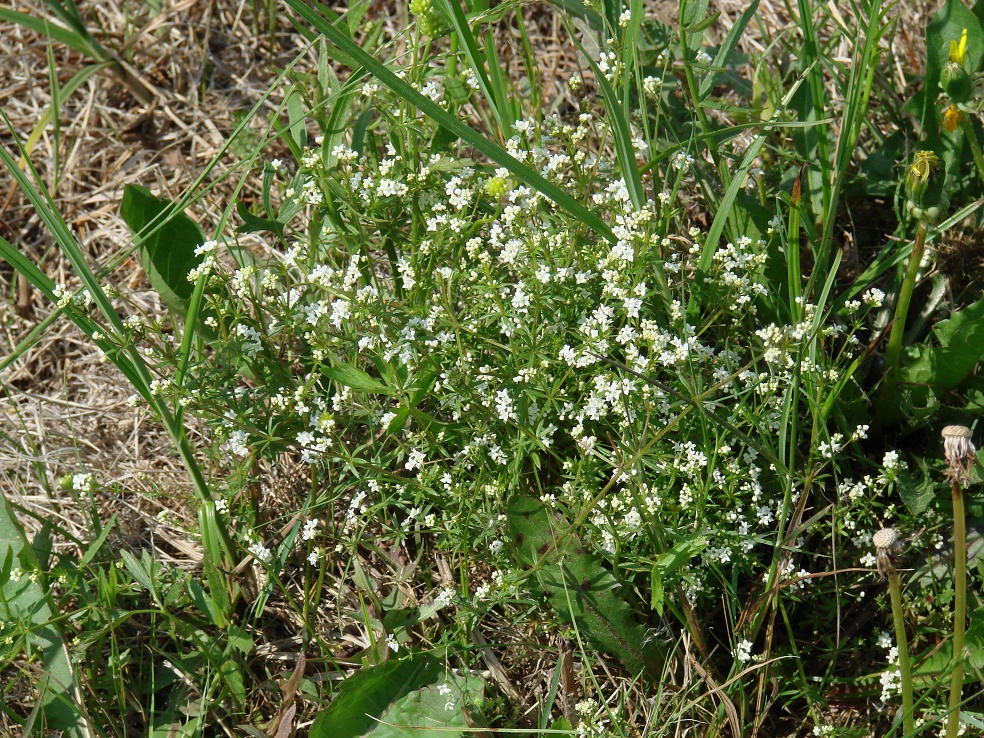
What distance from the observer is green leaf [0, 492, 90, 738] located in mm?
2461

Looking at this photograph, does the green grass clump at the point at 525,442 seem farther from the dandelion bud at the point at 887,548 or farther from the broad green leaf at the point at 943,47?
the dandelion bud at the point at 887,548

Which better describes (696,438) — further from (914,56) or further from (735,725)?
(914,56)

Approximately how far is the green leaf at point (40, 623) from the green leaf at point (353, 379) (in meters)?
1.01

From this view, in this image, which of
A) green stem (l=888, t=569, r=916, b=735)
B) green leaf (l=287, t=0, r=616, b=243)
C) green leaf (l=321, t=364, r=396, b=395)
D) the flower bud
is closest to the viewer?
green stem (l=888, t=569, r=916, b=735)

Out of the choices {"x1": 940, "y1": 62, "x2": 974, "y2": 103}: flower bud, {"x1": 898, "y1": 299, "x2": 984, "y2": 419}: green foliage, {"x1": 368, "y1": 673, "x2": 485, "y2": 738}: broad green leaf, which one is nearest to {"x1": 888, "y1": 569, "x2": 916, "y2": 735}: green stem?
{"x1": 898, "y1": 299, "x2": 984, "y2": 419}: green foliage

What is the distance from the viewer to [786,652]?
7.98 ft

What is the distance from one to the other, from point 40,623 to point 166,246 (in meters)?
1.15

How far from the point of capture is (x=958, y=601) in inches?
71.7

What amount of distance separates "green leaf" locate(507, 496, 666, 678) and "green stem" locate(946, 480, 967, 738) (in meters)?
0.73

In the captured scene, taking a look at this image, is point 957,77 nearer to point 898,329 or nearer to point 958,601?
point 898,329

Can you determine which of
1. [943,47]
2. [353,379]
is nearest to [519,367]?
[353,379]

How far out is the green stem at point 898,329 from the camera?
7.55 ft

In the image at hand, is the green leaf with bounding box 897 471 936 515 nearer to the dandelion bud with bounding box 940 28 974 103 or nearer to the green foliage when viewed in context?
the green foliage

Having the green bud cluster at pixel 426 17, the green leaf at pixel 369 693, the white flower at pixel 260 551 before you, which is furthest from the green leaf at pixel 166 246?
the green leaf at pixel 369 693
